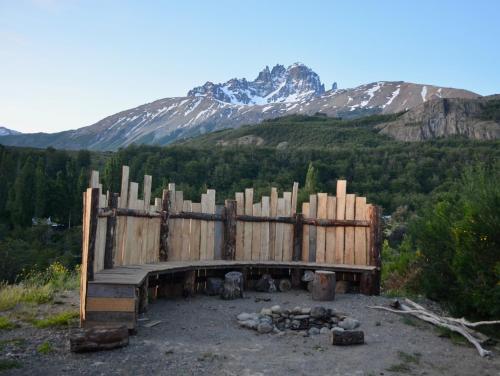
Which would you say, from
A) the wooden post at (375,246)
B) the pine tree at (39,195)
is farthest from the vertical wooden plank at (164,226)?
the pine tree at (39,195)

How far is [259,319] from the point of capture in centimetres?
703

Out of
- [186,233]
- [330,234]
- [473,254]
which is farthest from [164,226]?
[473,254]

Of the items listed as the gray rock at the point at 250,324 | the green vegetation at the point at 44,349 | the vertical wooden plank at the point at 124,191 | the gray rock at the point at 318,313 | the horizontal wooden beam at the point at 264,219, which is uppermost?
the vertical wooden plank at the point at 124,191

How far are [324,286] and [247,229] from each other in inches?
80.6

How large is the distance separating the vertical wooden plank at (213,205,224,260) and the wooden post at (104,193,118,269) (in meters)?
2.81

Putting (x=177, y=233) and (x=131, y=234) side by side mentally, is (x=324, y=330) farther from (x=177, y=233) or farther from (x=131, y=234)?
(x=177, y=233)

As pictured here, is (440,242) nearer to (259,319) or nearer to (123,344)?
(259,319)

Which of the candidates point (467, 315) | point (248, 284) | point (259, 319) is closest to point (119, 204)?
point (259, 319)

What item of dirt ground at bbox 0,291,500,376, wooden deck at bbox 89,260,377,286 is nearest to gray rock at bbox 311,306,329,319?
dirt ground at bbox 0,291,500,376

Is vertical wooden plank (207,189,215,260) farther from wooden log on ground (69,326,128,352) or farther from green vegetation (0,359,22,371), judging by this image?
green vegetation (0,359,22,371)

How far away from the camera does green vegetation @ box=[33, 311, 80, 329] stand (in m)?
6.59

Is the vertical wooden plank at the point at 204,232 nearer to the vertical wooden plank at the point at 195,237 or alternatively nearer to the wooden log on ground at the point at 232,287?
the vertical wooden plank at the point at 195,237

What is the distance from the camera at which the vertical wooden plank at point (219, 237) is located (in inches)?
393

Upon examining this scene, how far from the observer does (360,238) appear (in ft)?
33.3
